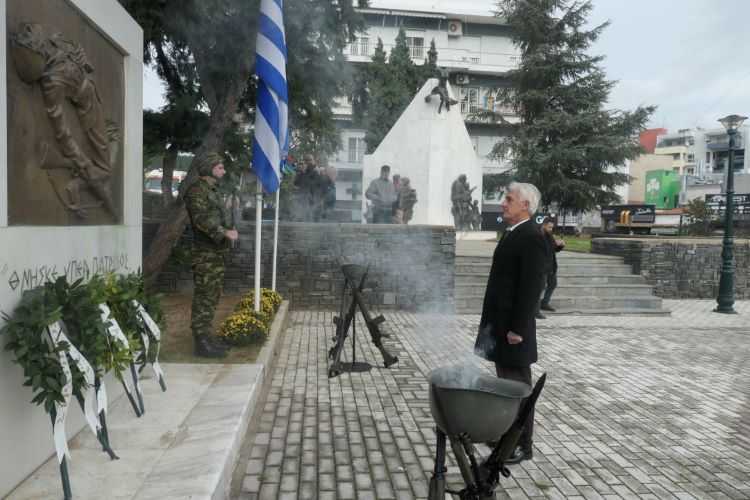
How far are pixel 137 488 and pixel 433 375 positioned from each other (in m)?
1.68

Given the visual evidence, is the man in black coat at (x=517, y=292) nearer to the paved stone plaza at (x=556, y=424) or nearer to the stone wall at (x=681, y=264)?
the paved stone plaza at (x=556, y=424)

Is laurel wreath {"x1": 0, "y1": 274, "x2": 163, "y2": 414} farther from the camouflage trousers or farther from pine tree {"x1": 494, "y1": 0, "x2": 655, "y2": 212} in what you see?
pine tree {"x1": 494, "y1": 0, "x2": 655, "y2": 212}

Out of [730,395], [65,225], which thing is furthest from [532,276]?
[730,395]

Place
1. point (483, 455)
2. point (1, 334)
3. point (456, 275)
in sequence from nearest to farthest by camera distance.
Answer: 1. point (1, 334)
2. point (483, 455)
3. point (456, 275)

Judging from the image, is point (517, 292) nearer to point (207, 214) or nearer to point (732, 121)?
point (207, 214)

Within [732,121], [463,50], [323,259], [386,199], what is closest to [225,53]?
[323,259]

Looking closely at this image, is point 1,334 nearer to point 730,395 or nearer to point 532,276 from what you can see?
point 532,276

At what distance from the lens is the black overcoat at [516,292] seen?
3850mm

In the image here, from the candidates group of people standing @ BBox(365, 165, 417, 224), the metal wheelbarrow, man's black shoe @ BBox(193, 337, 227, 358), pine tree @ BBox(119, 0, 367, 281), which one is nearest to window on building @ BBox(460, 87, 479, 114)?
group of people standing @ BBox(365, 165, 417, 224)

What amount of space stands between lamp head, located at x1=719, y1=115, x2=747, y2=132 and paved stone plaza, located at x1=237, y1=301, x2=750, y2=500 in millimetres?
5155

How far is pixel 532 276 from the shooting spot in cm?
384

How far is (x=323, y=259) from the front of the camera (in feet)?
34.6

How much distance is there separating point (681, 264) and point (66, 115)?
13796 mm

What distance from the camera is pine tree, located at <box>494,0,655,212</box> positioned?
25.5 meters
